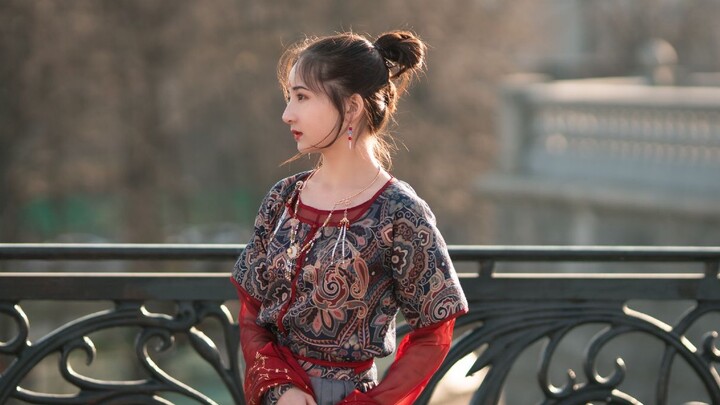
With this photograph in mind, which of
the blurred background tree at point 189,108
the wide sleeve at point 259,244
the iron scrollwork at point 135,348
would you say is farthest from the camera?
the blurred background tree at point 189,108

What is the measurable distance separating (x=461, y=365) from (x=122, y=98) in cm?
713

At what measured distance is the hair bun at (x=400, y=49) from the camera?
291cm

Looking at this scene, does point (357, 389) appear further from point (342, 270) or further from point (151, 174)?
point (151, 174)

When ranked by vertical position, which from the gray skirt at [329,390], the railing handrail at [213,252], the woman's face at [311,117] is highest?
the woman's face at [311,117]

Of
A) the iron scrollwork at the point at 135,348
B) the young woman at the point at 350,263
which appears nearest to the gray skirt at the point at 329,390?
the young woman at the point at 350,263

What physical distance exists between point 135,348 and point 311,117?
3.62ft

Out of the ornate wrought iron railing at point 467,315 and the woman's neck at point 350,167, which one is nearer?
the woman's neck at point 350,167

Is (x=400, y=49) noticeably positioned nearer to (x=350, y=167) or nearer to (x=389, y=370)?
(x=350, y=167)

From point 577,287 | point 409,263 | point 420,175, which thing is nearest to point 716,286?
point 577,287

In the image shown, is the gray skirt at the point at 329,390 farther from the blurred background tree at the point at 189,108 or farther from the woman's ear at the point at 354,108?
the blurred background tree at the point at 189,108

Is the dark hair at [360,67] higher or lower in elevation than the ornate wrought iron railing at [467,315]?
higher

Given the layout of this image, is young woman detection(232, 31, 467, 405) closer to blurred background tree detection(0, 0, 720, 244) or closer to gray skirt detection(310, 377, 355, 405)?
gray skirt detection(310, 377, 355, 405)

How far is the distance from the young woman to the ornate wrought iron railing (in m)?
0.69

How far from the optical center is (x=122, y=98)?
17.2m
